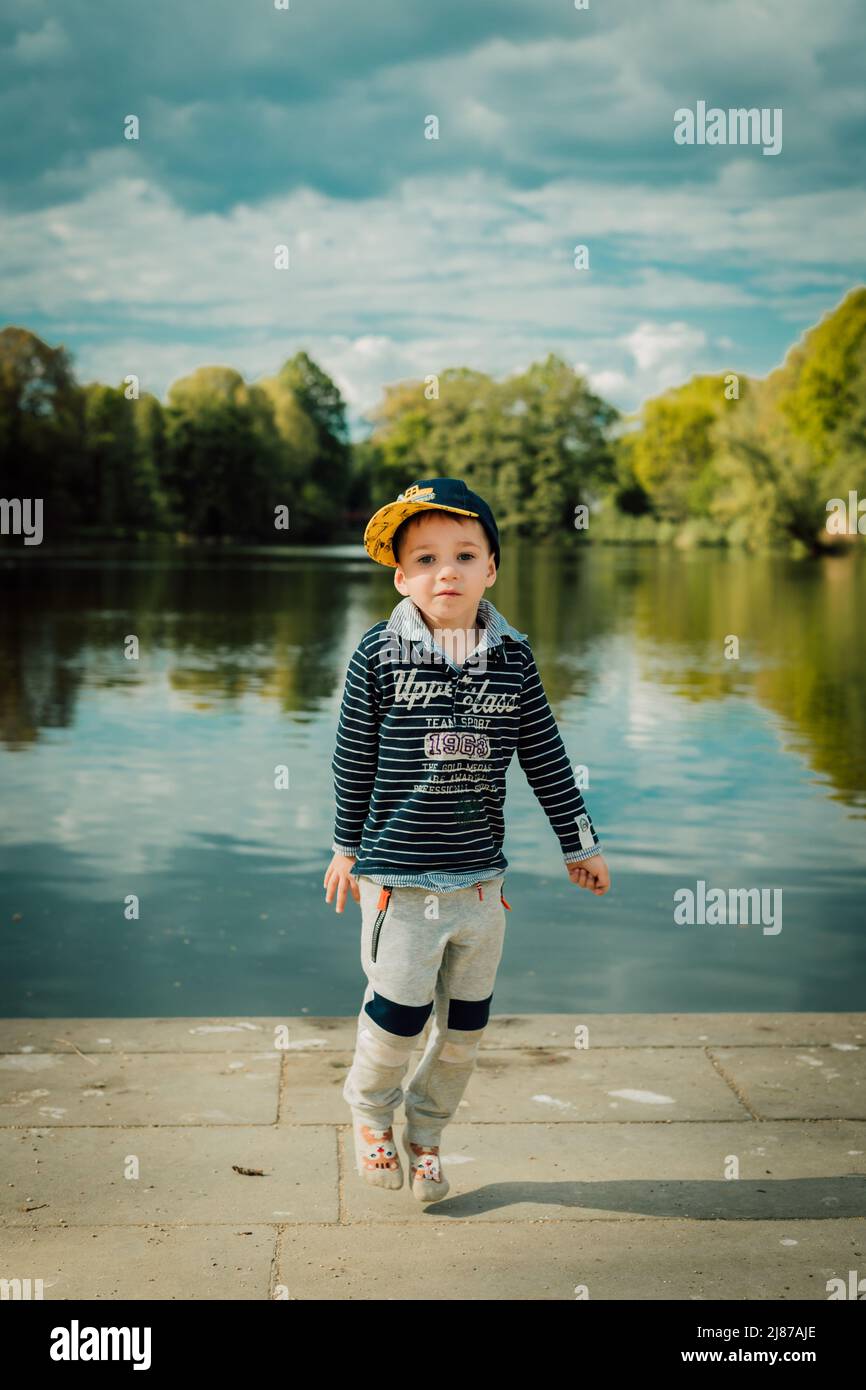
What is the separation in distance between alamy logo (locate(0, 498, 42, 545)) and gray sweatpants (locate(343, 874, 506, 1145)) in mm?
55883

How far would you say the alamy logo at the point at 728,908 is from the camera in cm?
738

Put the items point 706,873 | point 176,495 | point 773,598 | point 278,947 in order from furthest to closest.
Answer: point 176,495
point 773,598
point 706,873
point 278,947

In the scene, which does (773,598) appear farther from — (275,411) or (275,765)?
(275,411)

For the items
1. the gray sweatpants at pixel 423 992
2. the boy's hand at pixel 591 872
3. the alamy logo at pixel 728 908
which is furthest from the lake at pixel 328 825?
the boy's hand at pixel 591 872

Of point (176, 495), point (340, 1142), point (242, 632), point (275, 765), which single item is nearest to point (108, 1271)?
point (340, 1142)

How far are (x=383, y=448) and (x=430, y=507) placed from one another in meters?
63.3

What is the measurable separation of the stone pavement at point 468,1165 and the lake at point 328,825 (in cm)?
167

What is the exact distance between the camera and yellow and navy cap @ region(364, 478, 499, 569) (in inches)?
126

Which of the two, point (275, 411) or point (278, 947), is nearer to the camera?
point (278, 947)

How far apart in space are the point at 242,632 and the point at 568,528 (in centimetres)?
4393

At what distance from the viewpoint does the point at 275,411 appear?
211 feet

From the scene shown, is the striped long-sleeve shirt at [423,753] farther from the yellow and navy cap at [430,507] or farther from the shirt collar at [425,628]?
the yellow and navy cap at [430,507]

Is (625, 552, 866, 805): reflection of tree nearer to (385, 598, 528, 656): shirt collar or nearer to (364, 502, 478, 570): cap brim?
(385, 598, 528, 656): shirt collar

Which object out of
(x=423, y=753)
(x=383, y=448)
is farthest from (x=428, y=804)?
(x=383, y=448)
